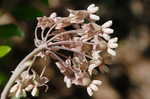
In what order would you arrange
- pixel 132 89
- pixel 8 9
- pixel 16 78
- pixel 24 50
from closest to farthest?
pixel 16 78, pixel 8 9, pixel 24 50, pixel 132 89

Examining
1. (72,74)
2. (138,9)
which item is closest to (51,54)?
(72,74)

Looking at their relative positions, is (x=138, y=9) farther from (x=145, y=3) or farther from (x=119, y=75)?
(x=119, y=75)

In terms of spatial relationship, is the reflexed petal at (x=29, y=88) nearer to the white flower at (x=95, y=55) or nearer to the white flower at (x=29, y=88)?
the white flower at (x=29, y=88)

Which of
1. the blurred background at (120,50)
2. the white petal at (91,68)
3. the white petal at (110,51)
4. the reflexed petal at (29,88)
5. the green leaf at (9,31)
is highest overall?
the green leaf at (9,31)

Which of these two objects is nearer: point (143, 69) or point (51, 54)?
point (51, 54)

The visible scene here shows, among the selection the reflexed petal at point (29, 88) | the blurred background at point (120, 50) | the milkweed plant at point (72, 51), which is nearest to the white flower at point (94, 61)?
the milkweed plant at point (72, 51)

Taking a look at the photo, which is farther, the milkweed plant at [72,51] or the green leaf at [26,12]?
the green leaf at [26,12]

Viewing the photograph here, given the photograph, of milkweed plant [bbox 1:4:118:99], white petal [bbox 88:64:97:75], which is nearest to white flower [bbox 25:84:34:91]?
milkweed plant [bbox 1:4:118:99]

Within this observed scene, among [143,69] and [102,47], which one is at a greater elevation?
[102,47]
